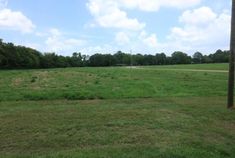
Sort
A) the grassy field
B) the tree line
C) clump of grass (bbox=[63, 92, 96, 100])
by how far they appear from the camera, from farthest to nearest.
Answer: the tree line
clump of grass (bbox=[63, 92, 96, 100])
the grassy field

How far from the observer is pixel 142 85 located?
19797 millimetres

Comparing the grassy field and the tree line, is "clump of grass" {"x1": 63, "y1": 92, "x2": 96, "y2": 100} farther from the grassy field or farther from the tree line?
the tree line

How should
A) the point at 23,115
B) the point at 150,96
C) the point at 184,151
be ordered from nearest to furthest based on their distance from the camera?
the point at 184,151 → the point at 23,115 → the point at 150,96

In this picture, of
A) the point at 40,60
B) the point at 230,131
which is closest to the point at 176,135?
the point at 230,131

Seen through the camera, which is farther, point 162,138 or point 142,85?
point 142,85

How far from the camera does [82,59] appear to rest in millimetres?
118312

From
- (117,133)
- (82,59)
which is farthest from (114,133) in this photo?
(82,59)

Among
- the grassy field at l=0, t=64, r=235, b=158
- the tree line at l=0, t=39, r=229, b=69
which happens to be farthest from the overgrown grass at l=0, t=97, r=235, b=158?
the tree line at l=0, t=39, r=229, b=69

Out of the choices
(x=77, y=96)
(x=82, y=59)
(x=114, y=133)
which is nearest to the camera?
(x=114, y=133)

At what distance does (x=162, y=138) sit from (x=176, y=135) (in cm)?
46

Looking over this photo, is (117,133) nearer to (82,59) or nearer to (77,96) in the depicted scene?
(77,96)

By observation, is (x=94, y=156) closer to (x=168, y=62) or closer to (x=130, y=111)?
(x=130, y=111)

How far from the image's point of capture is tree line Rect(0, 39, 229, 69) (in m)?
81.6

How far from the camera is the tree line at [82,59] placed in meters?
81.6
